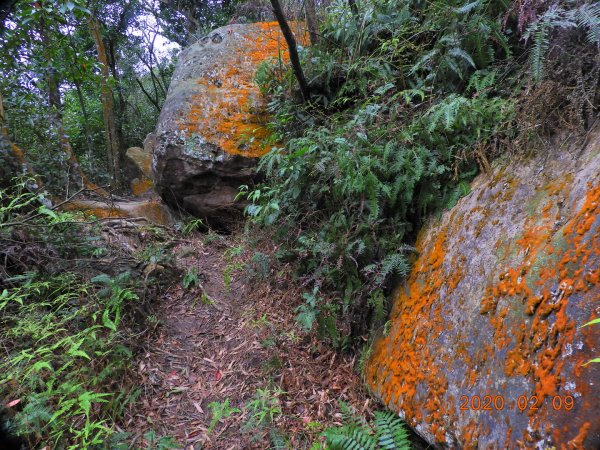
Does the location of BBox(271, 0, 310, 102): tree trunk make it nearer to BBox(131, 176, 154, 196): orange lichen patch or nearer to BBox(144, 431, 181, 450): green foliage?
BBox(144, 431, 181, 450): green foliage

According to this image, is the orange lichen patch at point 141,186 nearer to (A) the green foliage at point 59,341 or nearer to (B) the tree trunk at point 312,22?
(A) the green foliage at point 59,341

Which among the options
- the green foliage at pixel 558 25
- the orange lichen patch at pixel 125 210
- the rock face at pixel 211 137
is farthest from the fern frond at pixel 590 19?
the orange lichen patch at pixel 125 210

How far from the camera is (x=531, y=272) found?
2.02 metres

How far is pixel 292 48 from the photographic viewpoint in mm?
4605

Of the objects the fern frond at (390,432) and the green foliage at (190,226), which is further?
the green foliage at (190,226)

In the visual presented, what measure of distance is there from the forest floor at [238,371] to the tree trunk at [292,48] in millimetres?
2836

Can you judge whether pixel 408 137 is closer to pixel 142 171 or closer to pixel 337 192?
pixel 337 192

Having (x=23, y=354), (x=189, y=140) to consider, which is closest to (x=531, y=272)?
(x=23, y=354)

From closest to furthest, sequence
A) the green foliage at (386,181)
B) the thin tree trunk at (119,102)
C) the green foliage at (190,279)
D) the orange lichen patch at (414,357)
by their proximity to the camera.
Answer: the orange lichen patch at (414,357), the green foliage at (386,181), the green foliage at (190,279), the thin tree trunk at (119,102)

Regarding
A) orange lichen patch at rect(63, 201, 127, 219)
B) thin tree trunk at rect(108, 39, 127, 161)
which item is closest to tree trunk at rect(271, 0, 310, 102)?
orange lichen patch at rect(63, 201, 127, 219)

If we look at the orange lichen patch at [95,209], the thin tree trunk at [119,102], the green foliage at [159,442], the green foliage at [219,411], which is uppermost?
the thin tree trunk at [119,102]

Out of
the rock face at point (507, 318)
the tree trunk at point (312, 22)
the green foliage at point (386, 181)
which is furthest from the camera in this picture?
the tree trunk at point (312, 22)

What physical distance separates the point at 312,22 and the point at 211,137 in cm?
256

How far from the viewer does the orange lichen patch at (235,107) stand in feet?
19.5
